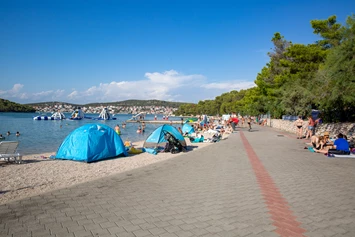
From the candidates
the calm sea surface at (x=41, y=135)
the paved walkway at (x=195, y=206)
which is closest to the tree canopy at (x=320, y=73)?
the paved walkway at (x=195, y=206)

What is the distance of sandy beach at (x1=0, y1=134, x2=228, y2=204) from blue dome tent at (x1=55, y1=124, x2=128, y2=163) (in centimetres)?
39

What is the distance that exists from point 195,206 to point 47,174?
21.6 ft

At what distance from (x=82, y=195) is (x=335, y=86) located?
1371 centimetres

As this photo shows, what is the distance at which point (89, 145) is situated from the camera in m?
11.2

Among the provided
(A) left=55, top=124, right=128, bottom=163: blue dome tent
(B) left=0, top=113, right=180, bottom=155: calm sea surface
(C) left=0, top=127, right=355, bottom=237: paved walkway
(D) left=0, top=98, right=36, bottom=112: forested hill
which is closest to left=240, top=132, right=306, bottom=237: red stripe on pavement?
(C) left=0, top=127, right=355, bottom=237: paved walkway

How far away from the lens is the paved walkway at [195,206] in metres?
3.72

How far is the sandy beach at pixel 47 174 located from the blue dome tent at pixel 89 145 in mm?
390

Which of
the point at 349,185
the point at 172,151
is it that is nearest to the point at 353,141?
the point at 349,185

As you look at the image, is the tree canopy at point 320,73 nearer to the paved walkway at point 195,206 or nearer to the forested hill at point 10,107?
the paved walkway at point 195,206

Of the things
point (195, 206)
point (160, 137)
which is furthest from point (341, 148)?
point (160, 137)

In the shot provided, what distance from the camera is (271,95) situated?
3484 cm

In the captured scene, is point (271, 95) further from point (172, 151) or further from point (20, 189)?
point (20, 189)

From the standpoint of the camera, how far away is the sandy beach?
6.68 m

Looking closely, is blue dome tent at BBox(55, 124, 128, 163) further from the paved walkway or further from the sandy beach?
the paved walkway
